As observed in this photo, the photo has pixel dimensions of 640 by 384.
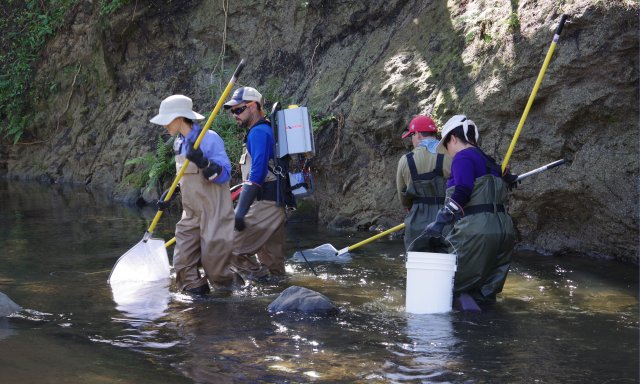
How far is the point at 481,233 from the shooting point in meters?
6.98

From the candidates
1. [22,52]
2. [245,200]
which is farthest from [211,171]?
[22,52]

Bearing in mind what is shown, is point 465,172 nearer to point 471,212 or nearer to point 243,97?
point 471,212

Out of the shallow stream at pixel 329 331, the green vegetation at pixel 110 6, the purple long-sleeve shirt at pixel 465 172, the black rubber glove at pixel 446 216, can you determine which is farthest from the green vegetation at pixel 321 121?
the green vegetation at pixel 110 6

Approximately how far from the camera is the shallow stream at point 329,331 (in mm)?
5488

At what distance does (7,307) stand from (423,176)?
3.92 m

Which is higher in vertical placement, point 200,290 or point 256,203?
point 256,203

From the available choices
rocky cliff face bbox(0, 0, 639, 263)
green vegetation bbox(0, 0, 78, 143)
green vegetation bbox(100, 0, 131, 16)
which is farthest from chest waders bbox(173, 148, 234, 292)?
green vegetation bbox(0, 0, 78, 143)

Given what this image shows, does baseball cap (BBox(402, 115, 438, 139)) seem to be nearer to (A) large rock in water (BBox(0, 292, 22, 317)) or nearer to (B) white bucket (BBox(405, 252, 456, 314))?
(B) white bucket (BBox(405, 252, 456, 314))

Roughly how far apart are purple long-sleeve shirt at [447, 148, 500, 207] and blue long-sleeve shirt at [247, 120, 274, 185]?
2.14 metres

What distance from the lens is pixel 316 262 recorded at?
9930 mm

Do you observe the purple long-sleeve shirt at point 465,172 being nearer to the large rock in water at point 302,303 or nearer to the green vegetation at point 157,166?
the large rock in water at point 302,303

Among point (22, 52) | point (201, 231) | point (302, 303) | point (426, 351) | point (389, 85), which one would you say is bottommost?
point (426, 351)

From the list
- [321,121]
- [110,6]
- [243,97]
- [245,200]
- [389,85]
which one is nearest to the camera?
[245,200]

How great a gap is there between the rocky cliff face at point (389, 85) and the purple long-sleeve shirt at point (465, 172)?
3.02 m
